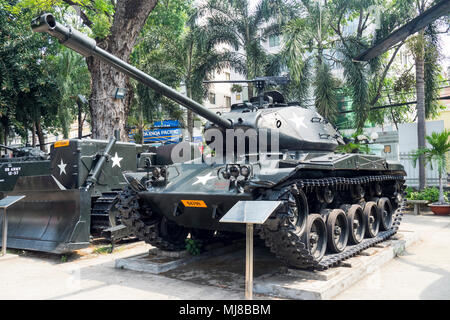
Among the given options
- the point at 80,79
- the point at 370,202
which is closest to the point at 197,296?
the point at 370,202

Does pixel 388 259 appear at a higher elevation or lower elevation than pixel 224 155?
lower

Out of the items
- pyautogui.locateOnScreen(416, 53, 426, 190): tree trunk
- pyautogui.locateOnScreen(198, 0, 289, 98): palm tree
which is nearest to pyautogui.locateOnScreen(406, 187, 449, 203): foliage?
pyautogui.locateOnScreen(416, 53, 426, 190): tree trunk

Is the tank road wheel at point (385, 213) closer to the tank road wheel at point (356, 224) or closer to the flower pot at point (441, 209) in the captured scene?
the tank road wheel at point (356, 224)

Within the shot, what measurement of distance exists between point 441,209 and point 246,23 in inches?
421

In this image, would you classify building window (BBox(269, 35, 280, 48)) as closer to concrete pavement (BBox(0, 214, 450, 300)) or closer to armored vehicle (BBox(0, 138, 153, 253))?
armored vehicle (BBox(0, 138, 153, 253))

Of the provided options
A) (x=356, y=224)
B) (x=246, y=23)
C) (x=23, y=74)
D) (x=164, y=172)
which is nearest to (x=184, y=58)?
(x=246, y=23)

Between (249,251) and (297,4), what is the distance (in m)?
15.5

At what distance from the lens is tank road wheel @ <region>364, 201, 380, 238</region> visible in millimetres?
7730

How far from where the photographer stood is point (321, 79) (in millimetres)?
16016

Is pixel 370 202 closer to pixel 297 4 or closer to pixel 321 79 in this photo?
pixel 321 79

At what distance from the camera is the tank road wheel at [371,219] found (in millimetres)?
7730

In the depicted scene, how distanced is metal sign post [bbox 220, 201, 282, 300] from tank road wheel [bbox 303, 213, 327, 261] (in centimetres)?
116

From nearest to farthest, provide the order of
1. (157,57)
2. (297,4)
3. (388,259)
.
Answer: (388,259) < (297,4) < (157,57)

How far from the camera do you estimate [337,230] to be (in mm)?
6543
